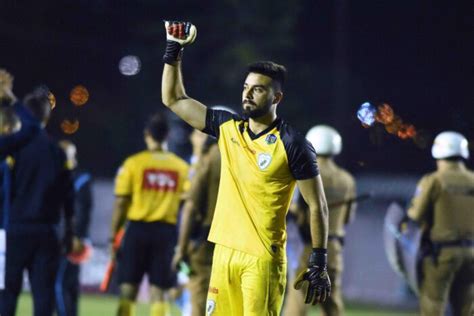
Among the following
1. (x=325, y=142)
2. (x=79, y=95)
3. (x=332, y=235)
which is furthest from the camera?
(x=79, y=95)

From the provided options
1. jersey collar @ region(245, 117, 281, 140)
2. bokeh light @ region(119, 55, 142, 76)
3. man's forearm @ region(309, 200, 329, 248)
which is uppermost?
bokeh light @ region(119, 55, 142, 76)

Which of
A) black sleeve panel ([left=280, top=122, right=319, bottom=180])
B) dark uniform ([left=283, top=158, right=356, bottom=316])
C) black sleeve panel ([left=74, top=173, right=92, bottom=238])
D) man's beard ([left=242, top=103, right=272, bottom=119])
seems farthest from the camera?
black sleeve panel ([left=74, top=173, right=92, bottom=238])

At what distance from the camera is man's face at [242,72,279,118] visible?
9250mm

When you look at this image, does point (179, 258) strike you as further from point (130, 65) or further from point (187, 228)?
point (130, 65)

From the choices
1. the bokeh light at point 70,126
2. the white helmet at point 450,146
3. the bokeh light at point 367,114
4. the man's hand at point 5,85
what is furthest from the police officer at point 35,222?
the bokeh light at point 70,126

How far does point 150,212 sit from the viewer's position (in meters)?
13.6

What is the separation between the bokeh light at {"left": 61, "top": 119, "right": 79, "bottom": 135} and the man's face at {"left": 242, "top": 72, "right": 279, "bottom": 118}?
80.6 ft

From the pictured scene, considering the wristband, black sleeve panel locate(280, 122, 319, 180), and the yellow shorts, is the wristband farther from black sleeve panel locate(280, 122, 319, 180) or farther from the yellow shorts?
black sleeve panel locate(280, 122, 319, 180)

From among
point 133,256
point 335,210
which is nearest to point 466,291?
point 335,210

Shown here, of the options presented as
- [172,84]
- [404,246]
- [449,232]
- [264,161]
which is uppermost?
[172,84]

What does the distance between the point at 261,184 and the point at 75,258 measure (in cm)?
573

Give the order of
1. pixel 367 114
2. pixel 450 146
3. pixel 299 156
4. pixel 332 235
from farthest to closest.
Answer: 1. pixel 367 114
2. pixel 332 235
3. pixel 450 146
4. pixel 299 156

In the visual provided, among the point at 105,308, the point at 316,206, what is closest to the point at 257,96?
the point at 316,206

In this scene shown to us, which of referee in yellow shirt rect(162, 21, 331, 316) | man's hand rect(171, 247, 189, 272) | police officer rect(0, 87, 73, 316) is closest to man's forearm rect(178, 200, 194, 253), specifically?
man's hand rect(171, 247, 189, 272)
